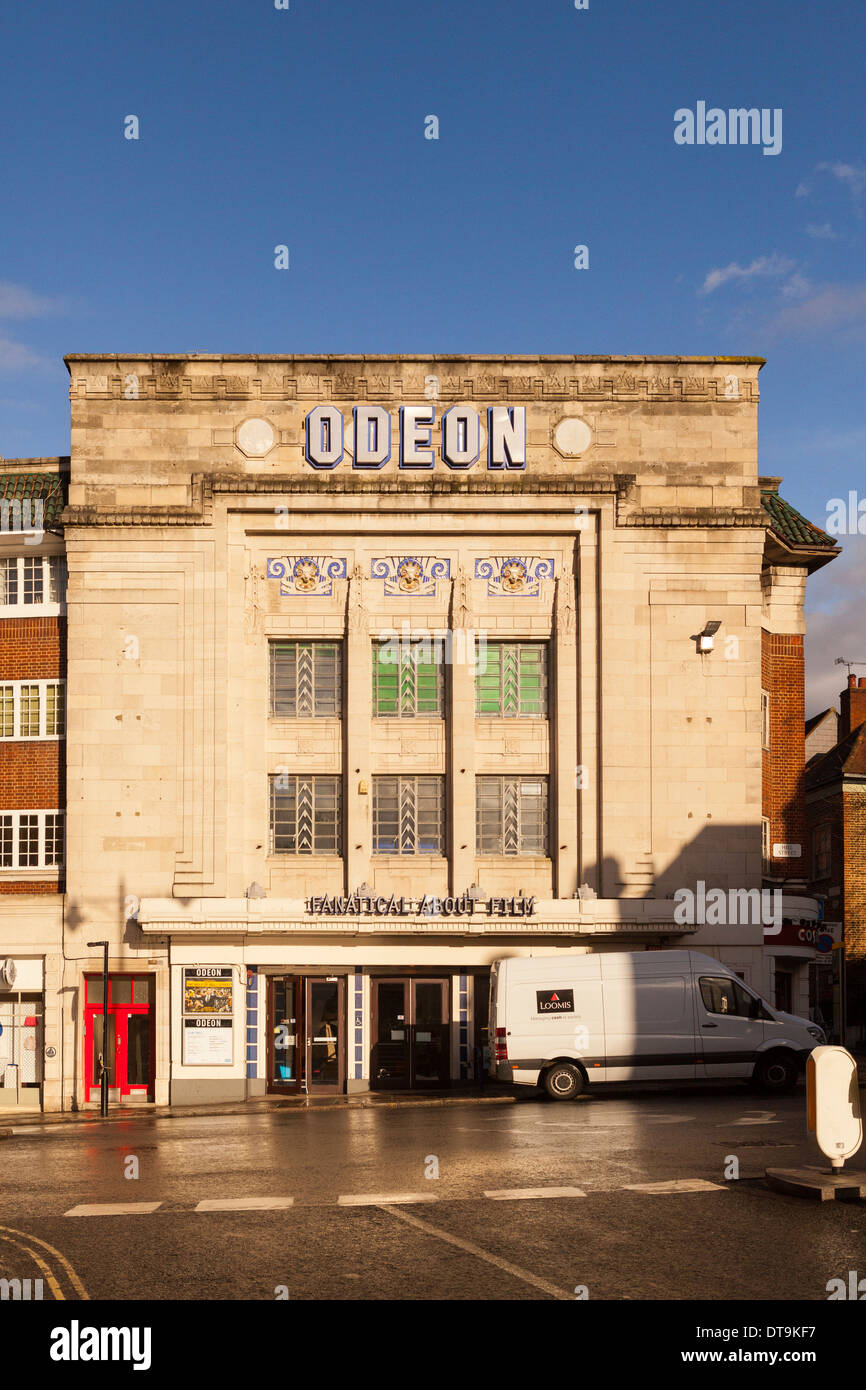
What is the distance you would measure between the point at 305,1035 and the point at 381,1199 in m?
19.5

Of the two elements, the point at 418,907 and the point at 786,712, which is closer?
the point at 418,907

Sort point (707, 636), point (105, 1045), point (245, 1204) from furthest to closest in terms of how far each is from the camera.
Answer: point (707, 636) < point (105, 1045) < point (245, 1204)

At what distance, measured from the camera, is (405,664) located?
1455 inches

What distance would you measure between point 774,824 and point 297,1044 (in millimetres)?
14039

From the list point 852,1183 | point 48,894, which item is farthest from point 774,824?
point 852,1183

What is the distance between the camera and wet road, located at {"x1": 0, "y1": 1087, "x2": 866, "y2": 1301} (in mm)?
12094

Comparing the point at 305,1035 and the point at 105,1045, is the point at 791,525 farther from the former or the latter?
the point at 105,1045

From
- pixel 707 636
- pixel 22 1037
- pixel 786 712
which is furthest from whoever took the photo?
pixel 786 712

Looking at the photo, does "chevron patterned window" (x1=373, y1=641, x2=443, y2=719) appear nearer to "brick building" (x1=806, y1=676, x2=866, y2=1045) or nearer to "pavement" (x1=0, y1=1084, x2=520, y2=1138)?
"pavement" (x1=0, y1=1084, x2=520, y2=1138)

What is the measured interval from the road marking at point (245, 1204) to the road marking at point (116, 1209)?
1.85 ft

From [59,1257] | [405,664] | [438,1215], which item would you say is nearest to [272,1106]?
[405,664]

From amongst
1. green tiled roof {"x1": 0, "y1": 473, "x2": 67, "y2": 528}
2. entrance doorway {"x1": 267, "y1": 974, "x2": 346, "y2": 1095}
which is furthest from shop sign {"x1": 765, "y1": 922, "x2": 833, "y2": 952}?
green tiled roof {"x1": 0, "y1": 473, "x2": 67, "y2": 528}

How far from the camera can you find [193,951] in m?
35.2

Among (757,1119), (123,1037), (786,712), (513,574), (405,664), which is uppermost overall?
(513,574)
